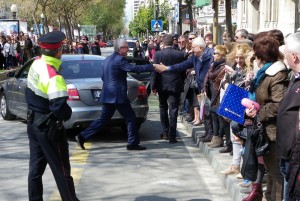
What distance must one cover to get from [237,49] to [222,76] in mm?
1236

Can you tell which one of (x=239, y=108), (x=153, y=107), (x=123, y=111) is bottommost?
(x=153, y=107)

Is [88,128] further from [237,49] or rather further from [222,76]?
[237,49]

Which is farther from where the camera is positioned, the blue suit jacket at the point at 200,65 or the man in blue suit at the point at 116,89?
the blue suit jacket at the point at 200,65

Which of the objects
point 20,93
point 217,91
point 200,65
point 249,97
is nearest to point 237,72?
point 217,91

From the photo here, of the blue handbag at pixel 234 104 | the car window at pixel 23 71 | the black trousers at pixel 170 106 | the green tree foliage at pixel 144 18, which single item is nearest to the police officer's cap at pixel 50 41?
the blue handbag at pixel 234 104

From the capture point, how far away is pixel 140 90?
10148 mm

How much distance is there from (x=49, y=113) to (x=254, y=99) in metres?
1.97

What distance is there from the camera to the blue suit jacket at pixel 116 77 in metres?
8.84

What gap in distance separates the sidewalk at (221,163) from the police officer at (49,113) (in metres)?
2.01

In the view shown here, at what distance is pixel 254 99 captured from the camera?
530 cm

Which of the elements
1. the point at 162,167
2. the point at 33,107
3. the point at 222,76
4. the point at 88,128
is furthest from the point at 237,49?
the point at 88,128

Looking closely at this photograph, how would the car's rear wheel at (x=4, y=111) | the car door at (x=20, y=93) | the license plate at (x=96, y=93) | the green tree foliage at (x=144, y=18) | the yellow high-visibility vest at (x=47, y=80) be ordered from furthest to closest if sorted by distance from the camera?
the green tree foliage at (x=144, y=18) < the car's rear wheel at (x=4, y=111) < the car door at (x=20, y=93) < the license plate at (x=96, y=93) < the yellow high-visibility vest at (x=47, y=80)

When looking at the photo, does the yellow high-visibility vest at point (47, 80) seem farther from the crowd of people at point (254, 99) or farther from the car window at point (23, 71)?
the car window at point (23, 71)

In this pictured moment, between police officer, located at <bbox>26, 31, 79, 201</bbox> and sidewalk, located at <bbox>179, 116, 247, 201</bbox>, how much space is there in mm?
2007
